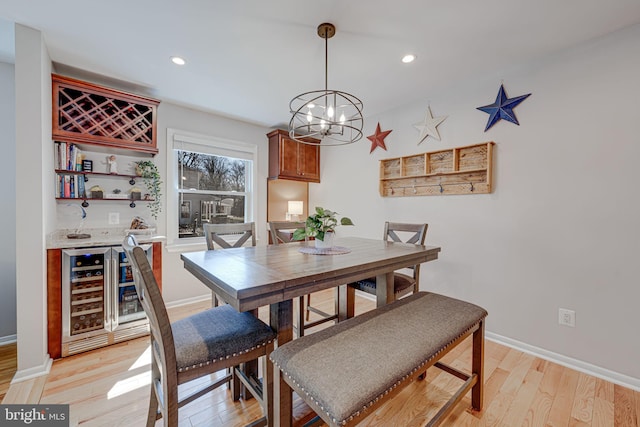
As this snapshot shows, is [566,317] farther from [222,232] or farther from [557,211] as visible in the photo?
[222,232]

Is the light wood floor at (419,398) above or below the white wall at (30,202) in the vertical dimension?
below

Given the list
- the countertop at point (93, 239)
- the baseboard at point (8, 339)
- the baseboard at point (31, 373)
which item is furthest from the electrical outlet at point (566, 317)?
the baseboard at point (8, 339)

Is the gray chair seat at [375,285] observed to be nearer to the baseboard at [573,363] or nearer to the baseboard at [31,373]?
the baseboard at [573,363]

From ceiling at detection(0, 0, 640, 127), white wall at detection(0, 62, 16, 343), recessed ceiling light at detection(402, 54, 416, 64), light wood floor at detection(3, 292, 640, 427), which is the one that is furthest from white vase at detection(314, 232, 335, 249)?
white wall at detection(0, 62, 16, 343)

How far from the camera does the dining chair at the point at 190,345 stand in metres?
1.02

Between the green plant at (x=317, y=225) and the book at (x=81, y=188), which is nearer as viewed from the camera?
the green plant at (x=317, y=225)

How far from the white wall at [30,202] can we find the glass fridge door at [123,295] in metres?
0.45

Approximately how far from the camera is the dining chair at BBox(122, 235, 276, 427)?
102 centimetres

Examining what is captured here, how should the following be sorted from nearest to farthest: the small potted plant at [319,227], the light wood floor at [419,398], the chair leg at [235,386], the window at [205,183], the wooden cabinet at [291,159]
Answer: the light wood floor at [419,398]
the chair leg at [235,386]
the small potted plant at [319,227]
the window at [205,183]
the wooden cabinet at [291,159]

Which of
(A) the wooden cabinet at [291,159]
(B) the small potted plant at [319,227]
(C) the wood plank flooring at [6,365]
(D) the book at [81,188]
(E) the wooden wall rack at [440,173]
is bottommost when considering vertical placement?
(C) the wood plank flooring at [6,365]

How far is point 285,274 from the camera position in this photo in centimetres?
130

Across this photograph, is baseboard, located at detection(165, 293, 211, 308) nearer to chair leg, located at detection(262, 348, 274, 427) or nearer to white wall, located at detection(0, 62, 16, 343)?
white wall, located at detection(0, 62, 16, 343)

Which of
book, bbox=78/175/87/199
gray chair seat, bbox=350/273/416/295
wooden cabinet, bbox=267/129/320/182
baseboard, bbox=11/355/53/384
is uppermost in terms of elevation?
wooden cabinet, bbox=267/129/320/182

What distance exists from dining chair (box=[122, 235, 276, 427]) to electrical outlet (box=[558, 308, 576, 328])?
2.36 metres
